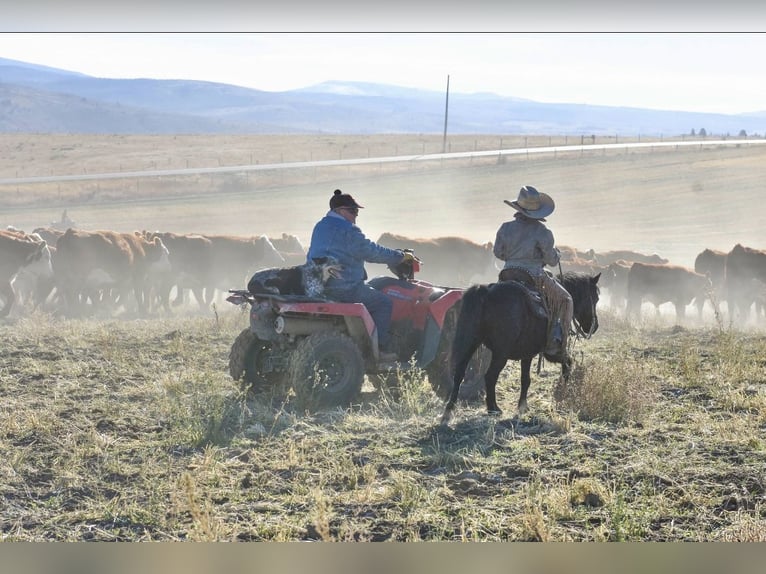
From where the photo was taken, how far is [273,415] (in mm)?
8656

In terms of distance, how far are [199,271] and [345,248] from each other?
1481 centimetres

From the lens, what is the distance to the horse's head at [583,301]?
9.69 meters

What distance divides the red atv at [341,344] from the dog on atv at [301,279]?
0.39 feet

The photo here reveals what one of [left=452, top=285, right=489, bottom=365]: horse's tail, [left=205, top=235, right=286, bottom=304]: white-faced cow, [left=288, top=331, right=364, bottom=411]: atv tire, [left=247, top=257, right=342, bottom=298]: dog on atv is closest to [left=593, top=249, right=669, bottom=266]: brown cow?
[left=205, top=235, right=286, bottom=304]: white-faced cow

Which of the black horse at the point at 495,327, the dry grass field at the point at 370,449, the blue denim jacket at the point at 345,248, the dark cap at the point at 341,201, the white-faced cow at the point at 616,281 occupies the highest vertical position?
the dark cap at the point at 341,201

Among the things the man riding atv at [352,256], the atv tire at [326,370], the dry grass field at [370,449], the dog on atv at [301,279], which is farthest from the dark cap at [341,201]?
the dry grass field at [370,449]

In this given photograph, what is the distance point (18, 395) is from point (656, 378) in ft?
19.8

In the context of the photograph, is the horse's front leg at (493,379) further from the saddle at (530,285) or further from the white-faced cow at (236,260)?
the white-faced cow at (236,260)

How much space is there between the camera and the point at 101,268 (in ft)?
69.9

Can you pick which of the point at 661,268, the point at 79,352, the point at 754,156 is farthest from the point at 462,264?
the point at 754,156

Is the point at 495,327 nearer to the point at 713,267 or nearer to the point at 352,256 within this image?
the point at 352,256

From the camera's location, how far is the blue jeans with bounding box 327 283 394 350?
30.6ft

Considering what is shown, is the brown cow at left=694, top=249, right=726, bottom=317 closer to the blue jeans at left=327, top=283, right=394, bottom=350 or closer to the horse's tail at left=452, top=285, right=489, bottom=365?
the blue jeans at left=327, top=283, right=394, bottom=350

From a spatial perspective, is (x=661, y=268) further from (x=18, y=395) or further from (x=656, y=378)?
(x=18, y=395)
